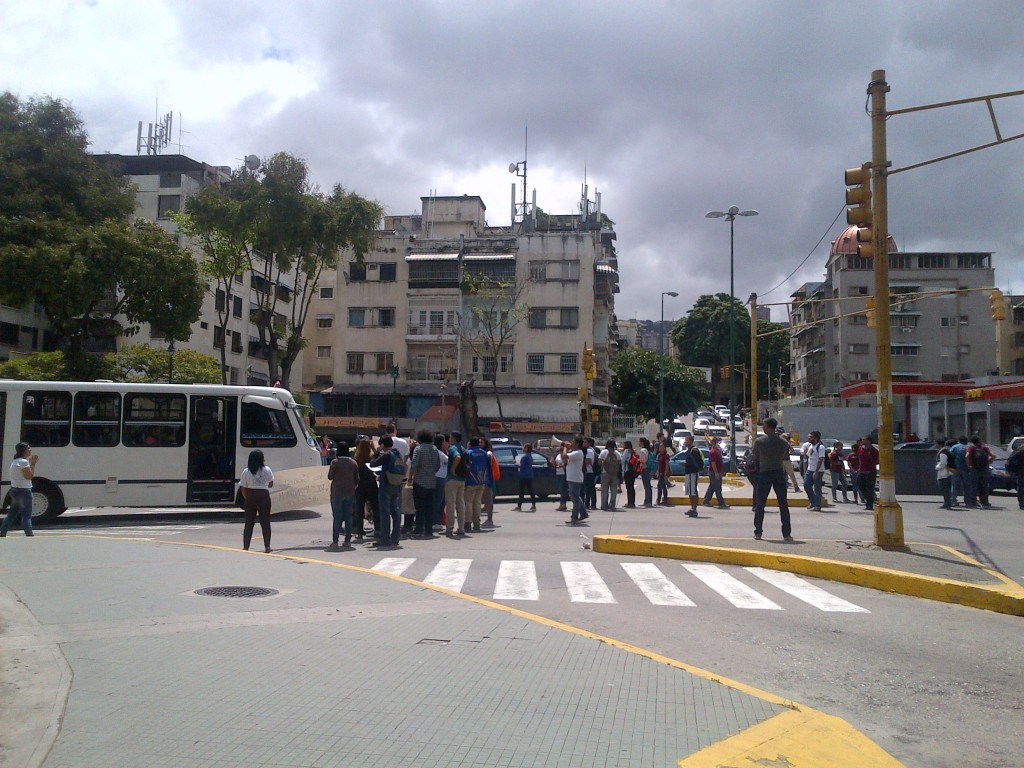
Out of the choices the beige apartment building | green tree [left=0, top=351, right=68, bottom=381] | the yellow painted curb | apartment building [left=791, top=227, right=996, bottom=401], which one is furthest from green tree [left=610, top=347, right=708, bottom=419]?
the yellow painted curb

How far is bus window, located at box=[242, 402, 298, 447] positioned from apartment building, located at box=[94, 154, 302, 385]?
30.3 meters

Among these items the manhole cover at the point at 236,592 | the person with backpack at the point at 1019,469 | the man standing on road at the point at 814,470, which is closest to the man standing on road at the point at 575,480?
the man standing on road at the point at 814,470

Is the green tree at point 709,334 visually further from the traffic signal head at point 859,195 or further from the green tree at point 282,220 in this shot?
the traffic signal head at point 859,195

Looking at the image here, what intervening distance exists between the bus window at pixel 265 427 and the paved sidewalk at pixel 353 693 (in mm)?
10322

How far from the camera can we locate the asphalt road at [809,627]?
5.70 metres

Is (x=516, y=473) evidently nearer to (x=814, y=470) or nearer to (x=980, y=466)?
(x=814, y=470)

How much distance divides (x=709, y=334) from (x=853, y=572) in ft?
246

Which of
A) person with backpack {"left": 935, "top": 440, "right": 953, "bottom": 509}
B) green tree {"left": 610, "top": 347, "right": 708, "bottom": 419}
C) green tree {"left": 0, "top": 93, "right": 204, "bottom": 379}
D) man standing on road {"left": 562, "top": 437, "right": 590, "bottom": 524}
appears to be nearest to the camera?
man standing on road {"left": 562, "top": 437, "right": 590, "bottom": 524}

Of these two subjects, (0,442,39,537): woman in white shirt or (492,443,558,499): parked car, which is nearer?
(0,442,39,537): woman in white shirt

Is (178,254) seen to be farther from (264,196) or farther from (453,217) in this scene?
(453,217)

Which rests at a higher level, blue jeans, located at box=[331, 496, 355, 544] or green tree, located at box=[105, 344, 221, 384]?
green tree, located at box=[105, 344, 221, 384]

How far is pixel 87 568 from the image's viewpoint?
10.3 m

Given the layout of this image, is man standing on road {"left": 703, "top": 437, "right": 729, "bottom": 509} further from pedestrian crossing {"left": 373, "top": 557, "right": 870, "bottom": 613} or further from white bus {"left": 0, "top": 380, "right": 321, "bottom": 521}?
white bus {"left": 0, "top": 380, "right": 321, "bottom": 521}

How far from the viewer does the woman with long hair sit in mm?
13797
